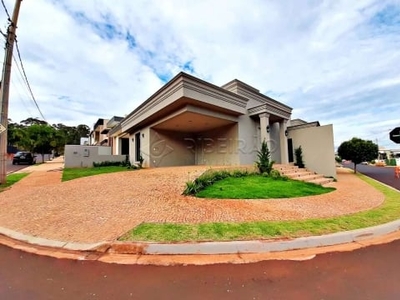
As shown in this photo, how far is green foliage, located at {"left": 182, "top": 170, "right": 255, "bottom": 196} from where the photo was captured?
7043mm

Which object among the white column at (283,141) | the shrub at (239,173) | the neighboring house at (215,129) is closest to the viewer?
the shrub at (239,173)

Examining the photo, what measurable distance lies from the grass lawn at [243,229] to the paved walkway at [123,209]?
0.36 m

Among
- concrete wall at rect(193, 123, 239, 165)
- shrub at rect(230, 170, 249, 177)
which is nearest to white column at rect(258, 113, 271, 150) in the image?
concrete wall at rect(193, 123, 239, 165)

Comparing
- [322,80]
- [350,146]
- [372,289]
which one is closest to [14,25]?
[372,289]

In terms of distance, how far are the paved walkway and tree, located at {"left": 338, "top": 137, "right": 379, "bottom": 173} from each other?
38.4 feet

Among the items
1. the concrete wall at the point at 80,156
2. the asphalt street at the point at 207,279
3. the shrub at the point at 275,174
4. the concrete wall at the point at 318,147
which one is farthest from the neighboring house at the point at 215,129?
the asphalt street at the point at 207,279

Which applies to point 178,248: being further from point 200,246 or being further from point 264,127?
point 264,127

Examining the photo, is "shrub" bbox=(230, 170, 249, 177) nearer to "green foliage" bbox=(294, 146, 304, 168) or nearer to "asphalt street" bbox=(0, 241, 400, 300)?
"green foliage" bbox=(294, 146, 304, 168)

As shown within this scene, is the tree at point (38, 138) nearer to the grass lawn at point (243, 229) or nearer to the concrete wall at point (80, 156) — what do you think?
the concrete wall at point (80, 156)

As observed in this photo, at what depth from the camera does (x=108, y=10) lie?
28.0 feet

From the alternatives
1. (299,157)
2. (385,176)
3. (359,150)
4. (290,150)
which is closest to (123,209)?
(299,157)

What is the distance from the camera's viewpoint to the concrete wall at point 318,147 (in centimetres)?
1284

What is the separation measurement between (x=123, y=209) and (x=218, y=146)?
9895 mm

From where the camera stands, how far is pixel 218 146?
1461 centimetres
